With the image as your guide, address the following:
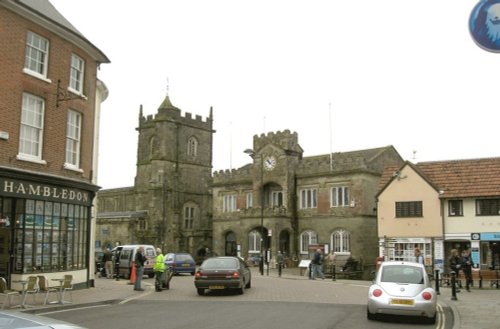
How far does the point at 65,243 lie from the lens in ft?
71.6

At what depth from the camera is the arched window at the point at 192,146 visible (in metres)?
65.1

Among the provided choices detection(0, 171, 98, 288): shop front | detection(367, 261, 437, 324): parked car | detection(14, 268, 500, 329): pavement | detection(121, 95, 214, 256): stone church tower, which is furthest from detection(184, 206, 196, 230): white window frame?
detection(367, 261, 437, 324): parked car

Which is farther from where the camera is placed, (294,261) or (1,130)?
(294,261)

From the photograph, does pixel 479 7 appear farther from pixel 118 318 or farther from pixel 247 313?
pixel 118 318

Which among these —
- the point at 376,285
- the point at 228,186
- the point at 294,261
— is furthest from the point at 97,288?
the point at 228,186

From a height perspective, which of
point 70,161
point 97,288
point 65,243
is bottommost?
point 97,288

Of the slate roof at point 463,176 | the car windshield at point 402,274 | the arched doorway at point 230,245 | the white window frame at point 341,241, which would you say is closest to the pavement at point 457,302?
the car windshield at point 402,274

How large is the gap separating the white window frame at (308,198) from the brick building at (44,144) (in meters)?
28.5

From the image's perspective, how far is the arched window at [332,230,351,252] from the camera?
46.5 metres

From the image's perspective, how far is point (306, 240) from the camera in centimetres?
4944

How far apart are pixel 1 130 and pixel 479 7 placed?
1545 cm

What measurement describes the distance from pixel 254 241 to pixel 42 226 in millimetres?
31725

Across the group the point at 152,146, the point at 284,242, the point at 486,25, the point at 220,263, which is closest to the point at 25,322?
the point at 486,25

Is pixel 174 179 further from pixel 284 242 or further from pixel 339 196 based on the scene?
pixel 339 196
